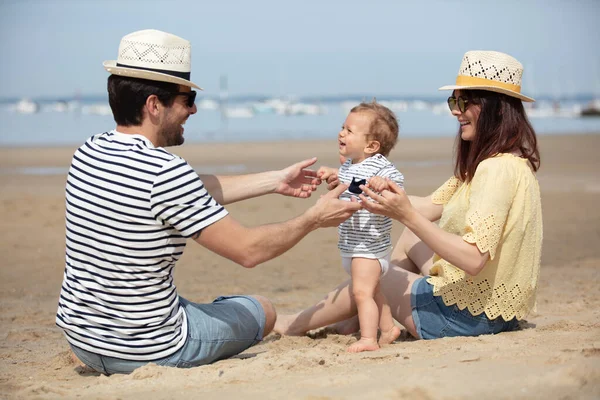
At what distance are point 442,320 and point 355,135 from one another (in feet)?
4.05

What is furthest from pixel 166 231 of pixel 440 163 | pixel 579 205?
pixel 440 163

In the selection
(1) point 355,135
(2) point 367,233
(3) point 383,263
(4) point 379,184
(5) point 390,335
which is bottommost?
(5) point 390,335

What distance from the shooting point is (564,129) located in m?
28.2

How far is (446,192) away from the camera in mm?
4902

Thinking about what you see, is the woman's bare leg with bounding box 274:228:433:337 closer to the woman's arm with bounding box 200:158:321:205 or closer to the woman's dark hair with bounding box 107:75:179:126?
the woman's arm with bounding box 200:158:321:205

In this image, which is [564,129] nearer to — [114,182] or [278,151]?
[278,151]

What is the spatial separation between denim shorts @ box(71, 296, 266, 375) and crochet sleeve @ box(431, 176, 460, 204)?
4.44 ft

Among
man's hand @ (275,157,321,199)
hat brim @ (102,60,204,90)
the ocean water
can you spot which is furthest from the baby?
the ocean water


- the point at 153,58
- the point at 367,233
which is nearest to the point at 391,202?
the point at 367,233

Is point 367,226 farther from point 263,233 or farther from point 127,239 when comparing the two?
point 127,239

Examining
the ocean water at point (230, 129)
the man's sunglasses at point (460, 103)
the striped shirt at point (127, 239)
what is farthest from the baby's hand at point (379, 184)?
the ocean water at point (230, 129)

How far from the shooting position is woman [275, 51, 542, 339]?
12.8ft

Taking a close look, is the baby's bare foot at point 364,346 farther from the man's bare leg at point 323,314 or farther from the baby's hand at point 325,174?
the baby's hand at point 325,174

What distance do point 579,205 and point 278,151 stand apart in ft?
34.7
